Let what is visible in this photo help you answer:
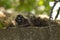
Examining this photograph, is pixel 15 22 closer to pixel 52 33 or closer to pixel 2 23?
pixel 2 23

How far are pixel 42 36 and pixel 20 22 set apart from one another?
18 cm

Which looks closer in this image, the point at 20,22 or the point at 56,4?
the point at 56,4

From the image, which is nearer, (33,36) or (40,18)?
(33,36)

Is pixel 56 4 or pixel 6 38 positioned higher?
pixel 56 4

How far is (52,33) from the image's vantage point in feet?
5.52

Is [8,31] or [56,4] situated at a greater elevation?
[56,4]

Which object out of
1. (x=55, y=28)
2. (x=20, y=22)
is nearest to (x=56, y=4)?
(x=55, y=28)

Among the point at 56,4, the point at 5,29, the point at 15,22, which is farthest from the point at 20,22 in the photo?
the point at 56,4

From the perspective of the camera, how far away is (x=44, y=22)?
178cm

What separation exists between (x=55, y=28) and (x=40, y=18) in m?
0.20

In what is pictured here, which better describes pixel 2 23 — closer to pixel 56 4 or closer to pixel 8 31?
pixel 8 31

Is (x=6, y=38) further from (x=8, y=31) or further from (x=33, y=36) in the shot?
(x=33, y=36)

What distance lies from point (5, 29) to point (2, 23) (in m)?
0.12

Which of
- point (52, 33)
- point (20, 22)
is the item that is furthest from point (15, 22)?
point (52, 33)
